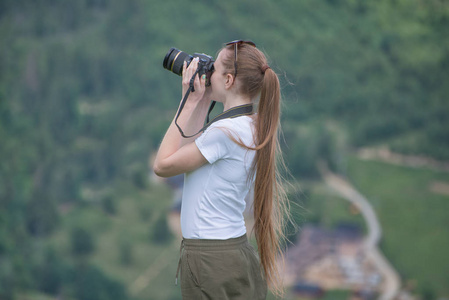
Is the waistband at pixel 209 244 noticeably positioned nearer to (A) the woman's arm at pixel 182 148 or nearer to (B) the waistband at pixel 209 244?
(B) the waistband at pixel 209 244

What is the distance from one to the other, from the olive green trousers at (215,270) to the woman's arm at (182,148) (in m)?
0.23

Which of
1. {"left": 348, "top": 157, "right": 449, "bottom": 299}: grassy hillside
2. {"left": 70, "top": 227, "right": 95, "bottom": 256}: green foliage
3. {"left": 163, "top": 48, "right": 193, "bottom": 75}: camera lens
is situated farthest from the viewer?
{"left": 70, "top": 227, "right": 95, "bottom": 256}: green foliage

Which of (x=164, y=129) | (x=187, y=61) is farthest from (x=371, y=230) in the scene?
(x=187, y=61)

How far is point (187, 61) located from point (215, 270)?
0.70 meters

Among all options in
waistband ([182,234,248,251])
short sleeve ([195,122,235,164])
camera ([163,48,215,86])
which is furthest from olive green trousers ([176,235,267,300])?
camera ([163,48,215,86])

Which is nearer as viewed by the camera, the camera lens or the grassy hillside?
the camera lens

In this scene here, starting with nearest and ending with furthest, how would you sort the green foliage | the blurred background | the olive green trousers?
the olive green trousers, the blurred background, the green foliage

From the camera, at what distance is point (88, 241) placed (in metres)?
8.34

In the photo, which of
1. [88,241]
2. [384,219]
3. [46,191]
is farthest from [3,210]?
[384,219]

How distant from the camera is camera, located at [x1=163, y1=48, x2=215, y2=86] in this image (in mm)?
1640

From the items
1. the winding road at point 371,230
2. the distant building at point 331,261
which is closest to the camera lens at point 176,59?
the distant building at point 331,261

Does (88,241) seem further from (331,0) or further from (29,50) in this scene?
(331,0)

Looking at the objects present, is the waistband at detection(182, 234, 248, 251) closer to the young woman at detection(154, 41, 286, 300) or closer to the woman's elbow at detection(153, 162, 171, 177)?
the young woman at detection(154, 41, 286, 300)

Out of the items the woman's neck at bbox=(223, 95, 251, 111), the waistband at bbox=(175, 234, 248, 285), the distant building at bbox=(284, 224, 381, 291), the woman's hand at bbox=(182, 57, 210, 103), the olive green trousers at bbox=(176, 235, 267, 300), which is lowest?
the distant building at bbox=(284, 224, 381, 291)
